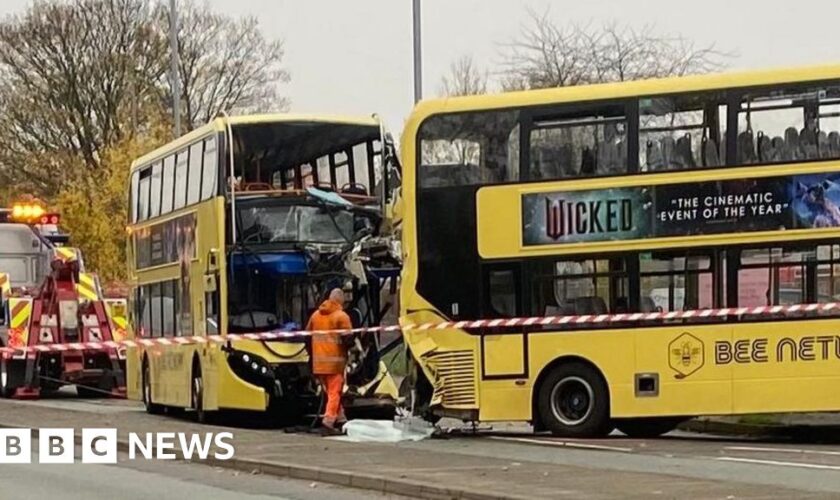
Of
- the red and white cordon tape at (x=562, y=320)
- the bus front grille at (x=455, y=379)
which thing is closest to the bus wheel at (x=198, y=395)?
the red and white cordon tape at (x=562, y=320)

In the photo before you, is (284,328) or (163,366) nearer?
(284,328)

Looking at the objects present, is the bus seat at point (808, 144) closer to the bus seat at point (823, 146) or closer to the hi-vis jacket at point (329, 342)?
the bus seat at point (823, 146)

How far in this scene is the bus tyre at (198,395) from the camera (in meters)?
23.5

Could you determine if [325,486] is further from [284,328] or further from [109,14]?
[109,14]

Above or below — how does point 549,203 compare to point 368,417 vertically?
above

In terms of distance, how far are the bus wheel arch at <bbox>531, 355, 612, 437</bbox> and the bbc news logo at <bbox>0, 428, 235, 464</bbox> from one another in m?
3.73

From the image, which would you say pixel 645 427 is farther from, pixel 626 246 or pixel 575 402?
pixel 626 246

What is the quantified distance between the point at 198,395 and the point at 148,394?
11.4 feet

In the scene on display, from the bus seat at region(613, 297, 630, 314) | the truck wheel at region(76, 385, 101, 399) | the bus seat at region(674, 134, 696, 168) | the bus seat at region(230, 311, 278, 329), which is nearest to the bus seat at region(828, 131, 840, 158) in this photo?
the bus seat at region(674, 134, 696, 168)

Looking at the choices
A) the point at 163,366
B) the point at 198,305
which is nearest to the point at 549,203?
the point at 198,305

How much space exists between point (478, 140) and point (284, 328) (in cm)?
433

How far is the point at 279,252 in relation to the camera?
22.5 meters

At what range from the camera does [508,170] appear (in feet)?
65.2

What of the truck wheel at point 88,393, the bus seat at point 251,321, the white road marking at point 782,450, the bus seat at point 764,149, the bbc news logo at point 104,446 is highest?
the bus seat at point 764,149
